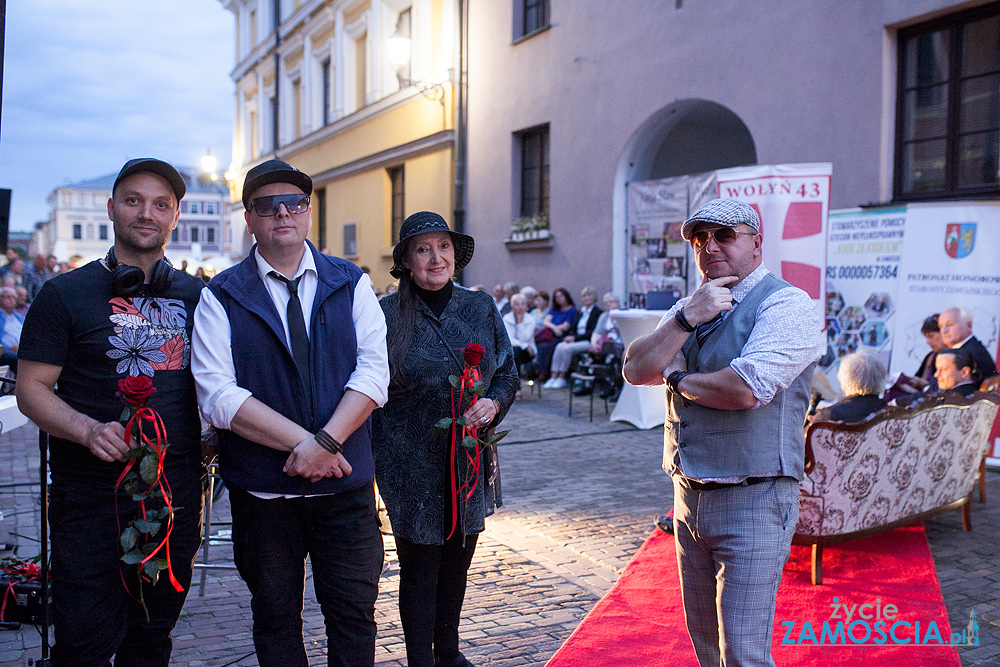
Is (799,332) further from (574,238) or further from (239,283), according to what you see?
(574,238)

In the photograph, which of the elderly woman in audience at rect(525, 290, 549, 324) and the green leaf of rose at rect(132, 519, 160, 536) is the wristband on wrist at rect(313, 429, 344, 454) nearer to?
the green leaf of rose at rect(132, 519, 160, 536)

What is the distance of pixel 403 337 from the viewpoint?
10.6 feet

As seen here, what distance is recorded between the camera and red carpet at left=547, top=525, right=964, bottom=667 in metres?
3.77

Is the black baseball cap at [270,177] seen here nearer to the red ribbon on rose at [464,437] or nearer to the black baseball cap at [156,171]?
the black baseball cap at [156,171]

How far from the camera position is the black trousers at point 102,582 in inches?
101

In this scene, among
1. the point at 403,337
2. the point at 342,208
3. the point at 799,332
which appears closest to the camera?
the point at 799,332

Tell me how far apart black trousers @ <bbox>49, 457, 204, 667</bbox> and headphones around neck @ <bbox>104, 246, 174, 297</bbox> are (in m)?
0.58

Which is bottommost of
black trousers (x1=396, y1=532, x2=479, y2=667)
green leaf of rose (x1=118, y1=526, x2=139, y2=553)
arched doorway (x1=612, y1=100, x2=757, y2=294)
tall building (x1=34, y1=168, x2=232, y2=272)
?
black trousers (x1=396, y1=532, x2=479, y2=667)

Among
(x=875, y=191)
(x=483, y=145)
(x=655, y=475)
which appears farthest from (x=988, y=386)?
(x=483, y=145)

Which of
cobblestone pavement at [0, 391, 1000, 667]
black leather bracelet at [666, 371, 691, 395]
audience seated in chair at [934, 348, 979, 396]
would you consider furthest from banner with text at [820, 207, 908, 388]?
black leather bracelet at [666, 371, 691, 395]

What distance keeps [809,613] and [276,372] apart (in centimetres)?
312

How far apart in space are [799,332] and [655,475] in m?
4.95

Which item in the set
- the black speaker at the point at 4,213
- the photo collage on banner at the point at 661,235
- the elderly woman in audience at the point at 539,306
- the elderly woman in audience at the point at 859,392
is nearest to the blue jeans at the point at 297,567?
the black speaker at the point at 4,213

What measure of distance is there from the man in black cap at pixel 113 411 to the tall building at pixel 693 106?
7.83 m
